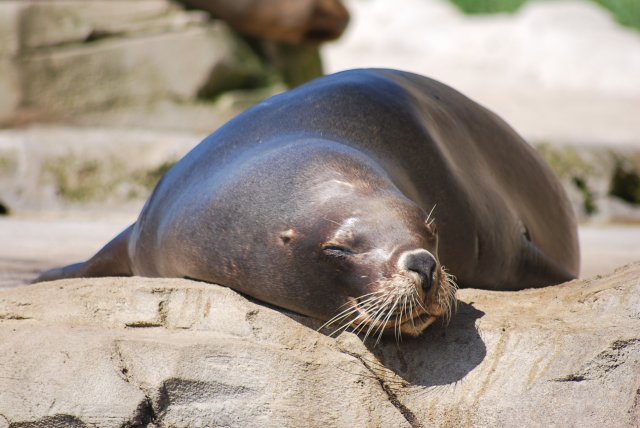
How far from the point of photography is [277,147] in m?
3.96

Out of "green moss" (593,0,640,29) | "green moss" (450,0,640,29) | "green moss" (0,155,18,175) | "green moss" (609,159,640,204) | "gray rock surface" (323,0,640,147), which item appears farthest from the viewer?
"green moss" (450,0,640,29)

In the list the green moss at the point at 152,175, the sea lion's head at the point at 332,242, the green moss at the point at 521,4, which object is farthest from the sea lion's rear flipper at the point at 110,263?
the green moss at the point at 521,4

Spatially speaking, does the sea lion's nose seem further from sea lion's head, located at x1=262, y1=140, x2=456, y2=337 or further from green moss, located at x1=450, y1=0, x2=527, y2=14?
green moss, located at x1=450, y1=0, x2=527, y2=14

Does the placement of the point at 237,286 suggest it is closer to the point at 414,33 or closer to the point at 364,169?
the point at 364,169

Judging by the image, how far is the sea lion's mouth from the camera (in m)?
3.19

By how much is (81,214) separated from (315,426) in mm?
6894

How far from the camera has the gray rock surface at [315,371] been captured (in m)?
2.99

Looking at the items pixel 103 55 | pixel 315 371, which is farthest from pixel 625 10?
pixel 315 371

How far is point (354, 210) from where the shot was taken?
349cm

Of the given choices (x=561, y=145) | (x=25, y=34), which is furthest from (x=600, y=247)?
(x=25, y=34)

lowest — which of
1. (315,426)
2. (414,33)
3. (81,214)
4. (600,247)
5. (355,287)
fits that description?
(414,33)

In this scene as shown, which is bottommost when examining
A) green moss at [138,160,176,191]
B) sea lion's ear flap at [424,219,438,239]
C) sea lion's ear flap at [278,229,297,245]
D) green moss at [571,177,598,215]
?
green moss at [571,177,598,215]

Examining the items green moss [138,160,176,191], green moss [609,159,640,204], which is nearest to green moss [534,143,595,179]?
green moss [609,159,640,204]

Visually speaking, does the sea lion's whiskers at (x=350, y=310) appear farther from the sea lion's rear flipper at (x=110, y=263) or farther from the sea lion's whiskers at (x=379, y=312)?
the sea lion's rear flipper at (x=110, y=263)
